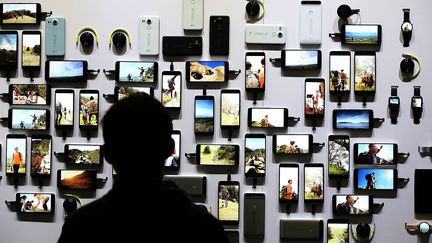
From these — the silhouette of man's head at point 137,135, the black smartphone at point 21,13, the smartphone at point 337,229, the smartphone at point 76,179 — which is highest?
the black smartphone at point 21,13

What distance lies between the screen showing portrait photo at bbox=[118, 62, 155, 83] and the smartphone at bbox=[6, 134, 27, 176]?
715mm

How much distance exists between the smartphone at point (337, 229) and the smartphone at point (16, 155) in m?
1.86

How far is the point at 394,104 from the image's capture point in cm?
326

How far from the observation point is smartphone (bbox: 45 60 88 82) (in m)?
3.38

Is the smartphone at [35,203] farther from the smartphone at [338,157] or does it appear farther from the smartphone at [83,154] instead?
the smartphone at [338,157]

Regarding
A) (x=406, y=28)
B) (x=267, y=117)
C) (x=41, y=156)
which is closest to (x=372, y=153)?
(x=267, y=117)

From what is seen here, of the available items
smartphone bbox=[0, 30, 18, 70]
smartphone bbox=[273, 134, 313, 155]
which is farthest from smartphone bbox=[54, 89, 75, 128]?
smartphone bbox=[273, 134, 313, 155]

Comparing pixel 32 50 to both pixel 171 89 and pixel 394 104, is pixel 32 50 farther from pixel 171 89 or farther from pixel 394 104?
pixel 394 104

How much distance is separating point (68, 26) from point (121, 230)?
2.44m

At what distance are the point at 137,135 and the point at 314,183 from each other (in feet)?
7.14

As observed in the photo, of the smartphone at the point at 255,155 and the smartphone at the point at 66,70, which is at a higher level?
the smartphone at the point at 66,70

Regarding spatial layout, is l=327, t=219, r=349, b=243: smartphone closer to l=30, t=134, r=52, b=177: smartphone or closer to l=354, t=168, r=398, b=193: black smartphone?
l=354, t=168, r=398, b=193: black smartphone

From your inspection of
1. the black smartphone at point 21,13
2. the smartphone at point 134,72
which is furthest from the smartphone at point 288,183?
the black smartphone at point 21,13

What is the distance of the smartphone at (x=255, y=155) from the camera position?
3289 mm
